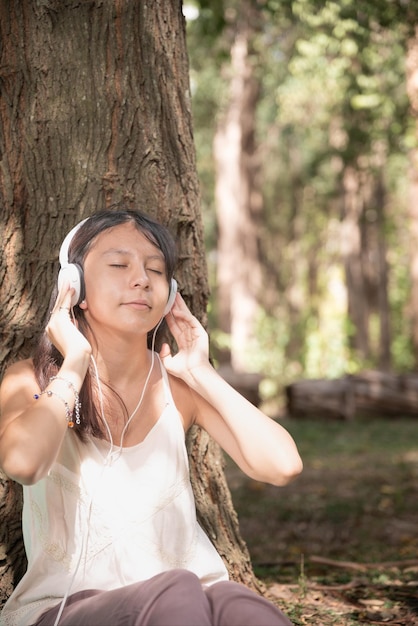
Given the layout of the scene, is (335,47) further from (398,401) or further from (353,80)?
(398,401)

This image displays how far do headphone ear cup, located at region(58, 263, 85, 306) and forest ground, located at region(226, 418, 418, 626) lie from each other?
71.6 inches

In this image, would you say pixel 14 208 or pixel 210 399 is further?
pixel 14 208

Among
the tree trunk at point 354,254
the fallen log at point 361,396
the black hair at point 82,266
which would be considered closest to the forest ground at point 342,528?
the fallen log at point 361,396

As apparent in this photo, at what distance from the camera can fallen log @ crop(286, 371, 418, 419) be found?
15.2m

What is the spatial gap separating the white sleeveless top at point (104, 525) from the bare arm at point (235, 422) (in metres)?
0.23

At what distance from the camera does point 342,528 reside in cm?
758

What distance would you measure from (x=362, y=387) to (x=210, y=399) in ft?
40.4

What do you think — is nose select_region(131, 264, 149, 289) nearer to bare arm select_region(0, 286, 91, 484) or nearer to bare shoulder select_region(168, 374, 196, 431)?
bare arm select_region(0, 286, 91, 484)

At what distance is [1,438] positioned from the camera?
2863mm

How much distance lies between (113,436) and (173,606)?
745 mm

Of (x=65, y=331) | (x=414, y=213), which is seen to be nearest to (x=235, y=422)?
(x=65, y=331)

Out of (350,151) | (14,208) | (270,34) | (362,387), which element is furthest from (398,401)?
(14,208)

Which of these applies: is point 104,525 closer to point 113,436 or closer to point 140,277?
point 113,436

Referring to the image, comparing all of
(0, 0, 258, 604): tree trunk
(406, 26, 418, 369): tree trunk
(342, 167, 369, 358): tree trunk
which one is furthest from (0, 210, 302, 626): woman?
(342, 167, 369, 358): tree trunk
